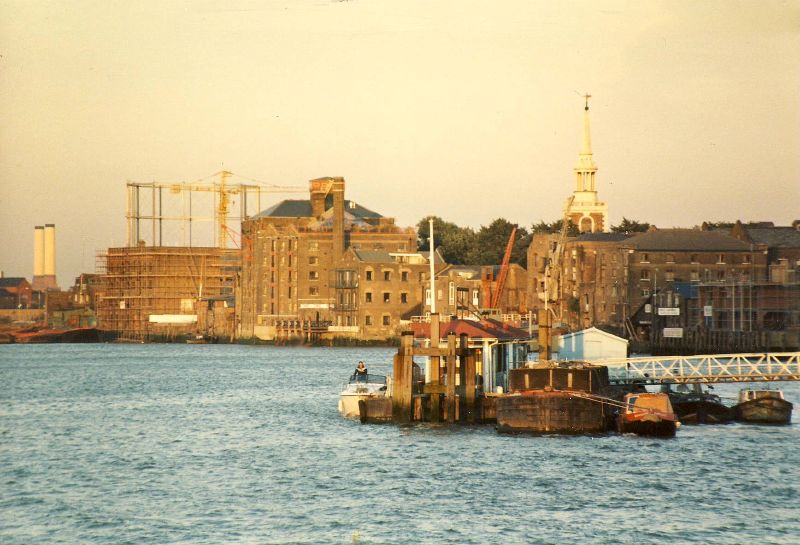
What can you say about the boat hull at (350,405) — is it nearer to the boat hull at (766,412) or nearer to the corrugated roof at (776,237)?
the boat hull at (766,412)

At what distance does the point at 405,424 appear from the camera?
5716 cm

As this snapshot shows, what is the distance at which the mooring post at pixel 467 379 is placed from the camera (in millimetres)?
56188

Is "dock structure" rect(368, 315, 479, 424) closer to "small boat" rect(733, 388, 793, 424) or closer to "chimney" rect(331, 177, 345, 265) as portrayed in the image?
"small boat" rect(733, 388, 793, 424)

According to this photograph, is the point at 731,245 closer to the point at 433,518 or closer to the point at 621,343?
the point at 621,343

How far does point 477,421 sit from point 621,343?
2900cm

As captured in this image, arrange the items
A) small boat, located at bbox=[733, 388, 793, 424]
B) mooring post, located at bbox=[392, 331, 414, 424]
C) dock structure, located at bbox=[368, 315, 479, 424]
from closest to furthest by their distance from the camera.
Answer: mooring post, located at bbox=[392, 331, 414, 424]
dock structure, located at bbox=[368, 315, 479, 424]
small boat, located at bbox=[733, 388, 793, 424]

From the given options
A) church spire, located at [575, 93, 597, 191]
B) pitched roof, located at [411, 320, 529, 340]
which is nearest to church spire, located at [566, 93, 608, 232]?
church spire, located at [575, 93, 597, 191]

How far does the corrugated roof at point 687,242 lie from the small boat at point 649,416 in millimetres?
95981

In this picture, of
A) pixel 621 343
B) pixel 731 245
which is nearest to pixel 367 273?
pixel 731 245

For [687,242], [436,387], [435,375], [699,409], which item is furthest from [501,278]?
[436,387]

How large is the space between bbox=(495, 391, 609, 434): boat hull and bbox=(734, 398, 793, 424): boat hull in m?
9.55

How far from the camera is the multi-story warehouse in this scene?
173625 millimetres

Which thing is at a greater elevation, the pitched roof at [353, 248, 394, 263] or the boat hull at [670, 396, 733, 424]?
the pitched roof at [353, 248, 394, 263]

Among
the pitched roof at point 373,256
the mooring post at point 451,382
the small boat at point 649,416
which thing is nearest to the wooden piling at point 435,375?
the mooring post at point 451,382
